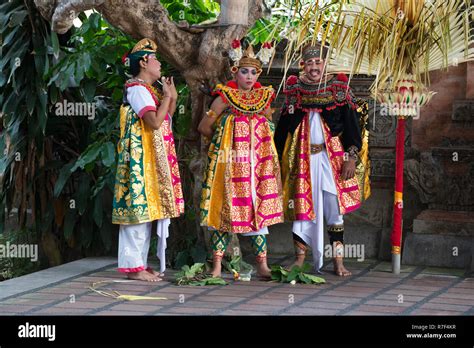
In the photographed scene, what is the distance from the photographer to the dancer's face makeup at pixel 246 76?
7.86 meters

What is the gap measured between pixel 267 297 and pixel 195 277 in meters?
0.78

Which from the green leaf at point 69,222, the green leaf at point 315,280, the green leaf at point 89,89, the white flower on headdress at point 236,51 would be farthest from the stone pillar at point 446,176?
the green leaf at point 69,222

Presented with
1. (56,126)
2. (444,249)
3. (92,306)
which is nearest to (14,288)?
(92,306)

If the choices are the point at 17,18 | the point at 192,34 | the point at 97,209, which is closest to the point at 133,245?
the point at 97,209

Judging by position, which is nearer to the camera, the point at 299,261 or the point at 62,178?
the point at 299,261

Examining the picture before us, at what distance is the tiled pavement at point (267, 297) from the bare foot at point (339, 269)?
0.21ft

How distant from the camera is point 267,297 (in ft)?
24.0

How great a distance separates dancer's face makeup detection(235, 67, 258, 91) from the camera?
7.86m

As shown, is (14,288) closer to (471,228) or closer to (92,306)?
(92,306)

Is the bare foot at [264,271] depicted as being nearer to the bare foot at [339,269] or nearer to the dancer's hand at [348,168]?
the bare foot at [339,269]

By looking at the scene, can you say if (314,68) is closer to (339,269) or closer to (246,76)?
(246,76)

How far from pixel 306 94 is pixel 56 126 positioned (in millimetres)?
2454

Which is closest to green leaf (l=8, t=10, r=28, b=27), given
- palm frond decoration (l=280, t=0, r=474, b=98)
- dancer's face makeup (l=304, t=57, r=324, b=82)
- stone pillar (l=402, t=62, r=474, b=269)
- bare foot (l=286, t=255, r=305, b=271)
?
palm frond decoration (l=280, t=0, r=474, b=98)

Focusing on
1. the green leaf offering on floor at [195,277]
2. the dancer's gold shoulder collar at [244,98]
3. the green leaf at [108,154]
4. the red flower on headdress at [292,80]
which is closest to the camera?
the green leaf offering on floor at [195,277]
